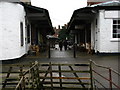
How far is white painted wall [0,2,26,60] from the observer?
12.6 meters

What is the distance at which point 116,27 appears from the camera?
17156 millimetres

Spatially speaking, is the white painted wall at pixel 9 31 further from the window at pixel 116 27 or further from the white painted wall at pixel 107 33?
the window at pixel 116 27

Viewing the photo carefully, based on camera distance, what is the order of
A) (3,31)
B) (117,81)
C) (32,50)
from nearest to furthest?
1. (117,81)
2. (3,31)
3. (32,50)

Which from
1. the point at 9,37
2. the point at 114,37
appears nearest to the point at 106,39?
the point at 114,37

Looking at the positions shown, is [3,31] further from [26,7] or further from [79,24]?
[79,24]

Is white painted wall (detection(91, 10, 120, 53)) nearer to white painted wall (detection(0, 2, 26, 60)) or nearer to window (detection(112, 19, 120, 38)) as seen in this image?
window (detection(112, 19, 120, 38))

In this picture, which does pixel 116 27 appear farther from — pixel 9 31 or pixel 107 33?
pixel 9 31

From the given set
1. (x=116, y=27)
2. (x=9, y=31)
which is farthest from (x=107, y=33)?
(x=9, y=31)

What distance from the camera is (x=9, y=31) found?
1293 cm

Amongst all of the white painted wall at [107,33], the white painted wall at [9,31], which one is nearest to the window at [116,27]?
the white painted wall at [107,33]

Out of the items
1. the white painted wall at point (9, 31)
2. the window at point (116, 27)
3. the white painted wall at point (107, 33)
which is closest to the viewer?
the white painted wall at point (9, 31)

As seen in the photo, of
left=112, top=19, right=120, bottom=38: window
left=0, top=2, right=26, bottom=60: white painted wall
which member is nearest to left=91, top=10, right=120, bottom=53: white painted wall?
left=112, top=19, right=120, bottom=38: window

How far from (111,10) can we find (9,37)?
341 inches

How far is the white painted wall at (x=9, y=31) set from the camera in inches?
498
